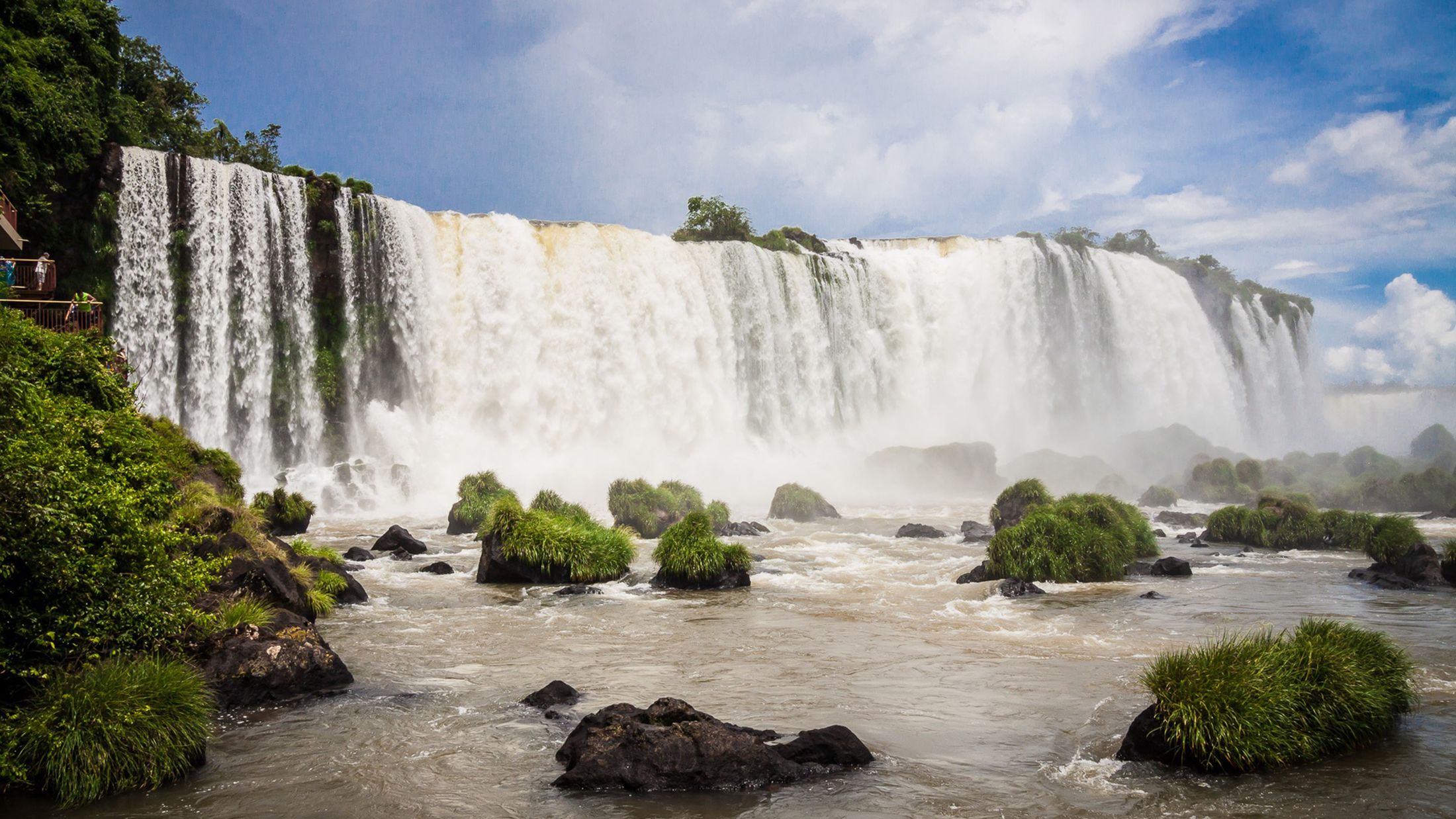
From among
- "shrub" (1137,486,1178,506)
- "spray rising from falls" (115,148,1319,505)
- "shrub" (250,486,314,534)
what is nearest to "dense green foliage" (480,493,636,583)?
"shrub" (250,486,314,534)

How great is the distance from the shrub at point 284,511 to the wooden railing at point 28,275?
272 inches

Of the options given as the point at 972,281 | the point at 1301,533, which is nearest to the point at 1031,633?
the point at 1301,533

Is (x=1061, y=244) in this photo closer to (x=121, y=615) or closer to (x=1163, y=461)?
(x=1163, y=461)

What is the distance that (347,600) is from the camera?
1498cm

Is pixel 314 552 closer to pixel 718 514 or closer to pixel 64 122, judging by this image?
pixel 718 514

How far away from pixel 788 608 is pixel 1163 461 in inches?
1638

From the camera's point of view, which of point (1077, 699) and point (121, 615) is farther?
point (1077, 699)

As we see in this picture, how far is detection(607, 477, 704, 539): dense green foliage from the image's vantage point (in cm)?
2651

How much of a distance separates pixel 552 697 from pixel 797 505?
895 inches

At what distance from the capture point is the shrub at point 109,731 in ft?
21.2

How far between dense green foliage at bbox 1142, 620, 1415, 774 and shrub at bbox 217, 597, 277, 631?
8.68m

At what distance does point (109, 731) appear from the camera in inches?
264

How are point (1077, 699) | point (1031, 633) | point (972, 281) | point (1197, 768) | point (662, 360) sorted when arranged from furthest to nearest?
point (972, 281) → point (662, 360) → point (1031, 633) → point (1077, 699) → point (1197, 768)

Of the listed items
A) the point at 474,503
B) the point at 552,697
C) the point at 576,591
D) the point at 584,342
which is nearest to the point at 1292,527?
the point at 576,591
